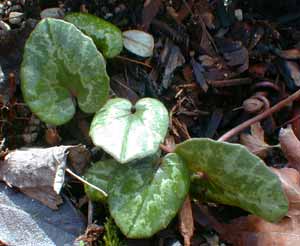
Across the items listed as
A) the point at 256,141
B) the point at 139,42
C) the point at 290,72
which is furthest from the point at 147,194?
the point at 290,72

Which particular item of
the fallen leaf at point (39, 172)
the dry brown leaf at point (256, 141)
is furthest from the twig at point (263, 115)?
the fallen leaf at point (39, 172)

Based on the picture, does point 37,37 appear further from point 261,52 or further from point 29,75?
point 261,52

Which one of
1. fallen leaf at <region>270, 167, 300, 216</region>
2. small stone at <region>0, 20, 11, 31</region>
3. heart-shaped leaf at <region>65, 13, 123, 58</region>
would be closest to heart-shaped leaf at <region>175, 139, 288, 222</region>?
fallen leaf at <region>270, 167, 300, 216</region>

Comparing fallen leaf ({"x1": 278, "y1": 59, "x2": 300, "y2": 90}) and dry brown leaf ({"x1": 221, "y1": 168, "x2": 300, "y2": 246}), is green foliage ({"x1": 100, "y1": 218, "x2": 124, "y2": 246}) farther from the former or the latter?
fallen leaf ({"x1": 278, "y1": 59, "x2": 300, "y2": 90})

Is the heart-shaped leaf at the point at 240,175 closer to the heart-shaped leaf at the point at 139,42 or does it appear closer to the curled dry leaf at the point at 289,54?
the heart-shaped leaf at the point at 139,42

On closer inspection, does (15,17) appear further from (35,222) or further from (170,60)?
(35,222)
